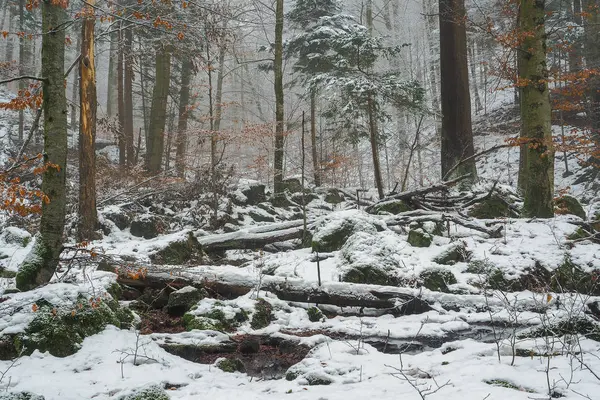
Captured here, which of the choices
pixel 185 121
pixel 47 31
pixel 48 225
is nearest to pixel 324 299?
pixel 48 225

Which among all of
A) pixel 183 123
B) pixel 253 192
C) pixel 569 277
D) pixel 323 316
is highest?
pixel 183 123

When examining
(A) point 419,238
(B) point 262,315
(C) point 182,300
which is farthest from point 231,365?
(A) point 419,238

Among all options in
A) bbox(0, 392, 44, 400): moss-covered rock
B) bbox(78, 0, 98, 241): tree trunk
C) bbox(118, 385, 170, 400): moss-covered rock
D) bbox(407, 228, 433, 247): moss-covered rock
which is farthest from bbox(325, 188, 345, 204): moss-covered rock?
bbox(0, 392, 44, 400): moss-covered rock

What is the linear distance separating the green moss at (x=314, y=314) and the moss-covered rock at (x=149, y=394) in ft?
8.78

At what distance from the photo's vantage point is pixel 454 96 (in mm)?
11523

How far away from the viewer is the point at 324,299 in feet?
20.2

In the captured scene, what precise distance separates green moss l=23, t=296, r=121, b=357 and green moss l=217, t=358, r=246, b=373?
1.47 m

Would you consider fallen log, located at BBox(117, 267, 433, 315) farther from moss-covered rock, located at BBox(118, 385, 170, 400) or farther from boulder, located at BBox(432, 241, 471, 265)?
moss-covered rock, located at BBox(118, 385, 170, 400)

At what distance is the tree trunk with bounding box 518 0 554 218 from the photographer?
25.8 ft

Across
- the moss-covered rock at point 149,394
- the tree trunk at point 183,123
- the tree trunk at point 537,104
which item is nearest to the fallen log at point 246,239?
the tree trunk at point 537,104

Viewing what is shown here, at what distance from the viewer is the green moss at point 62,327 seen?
4.09 meters

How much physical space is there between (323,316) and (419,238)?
10.1ft

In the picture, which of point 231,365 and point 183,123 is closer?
point 231,365

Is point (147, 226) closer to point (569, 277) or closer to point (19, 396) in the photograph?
point (19, 396)
